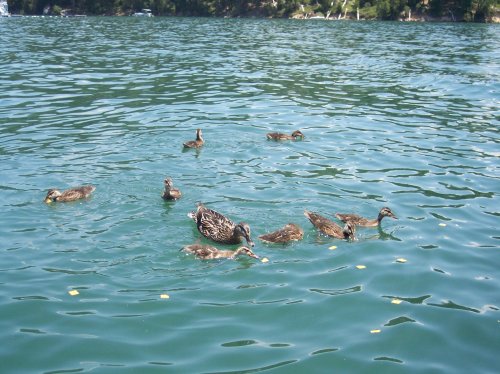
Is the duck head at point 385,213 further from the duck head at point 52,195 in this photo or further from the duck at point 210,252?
the duck head at point 52,195

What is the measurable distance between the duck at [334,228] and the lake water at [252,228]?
24 cm

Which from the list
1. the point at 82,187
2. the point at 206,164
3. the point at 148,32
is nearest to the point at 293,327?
the point at 82,187

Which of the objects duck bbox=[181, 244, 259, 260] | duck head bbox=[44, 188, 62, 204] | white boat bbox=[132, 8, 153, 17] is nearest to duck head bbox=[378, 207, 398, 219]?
duck bbox=[181, 244, 259, 260]

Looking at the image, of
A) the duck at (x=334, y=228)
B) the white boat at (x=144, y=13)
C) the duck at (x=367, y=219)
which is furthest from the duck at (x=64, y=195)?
the white boat at (x=144, y=13)

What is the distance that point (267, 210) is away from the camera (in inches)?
611

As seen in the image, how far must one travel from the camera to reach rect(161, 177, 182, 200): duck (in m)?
15.6

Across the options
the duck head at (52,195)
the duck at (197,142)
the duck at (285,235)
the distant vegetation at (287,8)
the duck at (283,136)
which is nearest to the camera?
the duck at (285,235)

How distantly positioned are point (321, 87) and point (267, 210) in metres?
18.8

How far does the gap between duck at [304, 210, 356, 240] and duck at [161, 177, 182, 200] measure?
142 inches

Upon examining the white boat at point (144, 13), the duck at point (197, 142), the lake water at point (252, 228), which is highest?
the white boat at point (144, 13)

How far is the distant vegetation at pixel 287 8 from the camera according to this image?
90.7 metres

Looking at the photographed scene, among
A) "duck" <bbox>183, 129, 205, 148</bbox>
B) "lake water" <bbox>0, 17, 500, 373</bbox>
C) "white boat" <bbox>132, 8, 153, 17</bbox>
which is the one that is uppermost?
"white boat" <bbox>132, 8, 153, 17</bbox>

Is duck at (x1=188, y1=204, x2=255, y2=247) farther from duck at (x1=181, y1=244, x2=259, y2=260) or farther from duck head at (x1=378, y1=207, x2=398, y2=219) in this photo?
duck head at (x1=378, y1=207, x2=398, y2=219)

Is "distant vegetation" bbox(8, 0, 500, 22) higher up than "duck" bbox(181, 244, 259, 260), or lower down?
higher up
